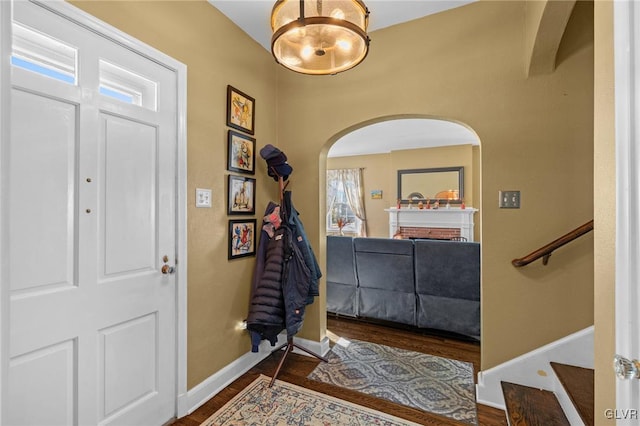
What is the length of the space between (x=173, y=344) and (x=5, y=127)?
166 cm

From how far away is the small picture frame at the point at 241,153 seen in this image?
2.11m

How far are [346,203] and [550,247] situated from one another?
555cm

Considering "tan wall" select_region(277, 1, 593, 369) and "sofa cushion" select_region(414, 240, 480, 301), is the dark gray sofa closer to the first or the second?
"sofa cushion" select_region(414, 240, 480, 301)

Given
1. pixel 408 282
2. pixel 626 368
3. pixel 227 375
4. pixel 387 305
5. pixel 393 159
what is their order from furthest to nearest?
pixel 393 159 < pixel 387 305 < pixel 408 282 < pixel 227 375 < pixel 626 368

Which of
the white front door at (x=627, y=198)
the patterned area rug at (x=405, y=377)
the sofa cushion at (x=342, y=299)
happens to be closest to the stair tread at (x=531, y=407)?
the patterned area rug at (x=405, y=377)

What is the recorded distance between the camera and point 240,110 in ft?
7.27

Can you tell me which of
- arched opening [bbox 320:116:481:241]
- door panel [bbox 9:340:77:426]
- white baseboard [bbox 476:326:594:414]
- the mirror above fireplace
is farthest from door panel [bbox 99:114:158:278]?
the mirror above fireplace

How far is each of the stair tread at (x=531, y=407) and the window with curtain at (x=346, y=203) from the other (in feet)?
16.8

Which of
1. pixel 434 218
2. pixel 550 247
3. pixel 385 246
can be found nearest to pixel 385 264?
pixel 385 246

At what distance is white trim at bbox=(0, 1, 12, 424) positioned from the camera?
0.42 m

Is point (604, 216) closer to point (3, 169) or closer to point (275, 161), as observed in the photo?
point (3, 169)

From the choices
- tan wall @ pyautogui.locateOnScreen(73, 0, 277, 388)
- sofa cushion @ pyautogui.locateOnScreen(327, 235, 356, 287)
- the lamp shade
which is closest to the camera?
the lamp shade

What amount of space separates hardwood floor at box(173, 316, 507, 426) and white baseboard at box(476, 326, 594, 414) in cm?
11

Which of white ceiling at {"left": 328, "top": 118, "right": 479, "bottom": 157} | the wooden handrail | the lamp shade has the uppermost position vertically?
white ceiling at {"left": 328, "top": 118, "right": 479, "bottom": 157}
